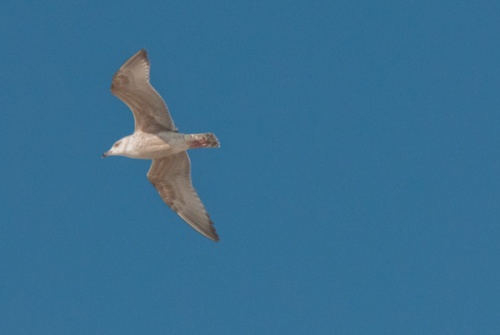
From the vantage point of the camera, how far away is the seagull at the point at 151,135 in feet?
65.6

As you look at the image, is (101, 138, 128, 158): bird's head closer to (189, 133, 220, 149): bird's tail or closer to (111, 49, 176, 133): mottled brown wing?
(111, 49, 176, 133): mottled brown wing

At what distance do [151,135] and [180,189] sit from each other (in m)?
1.50

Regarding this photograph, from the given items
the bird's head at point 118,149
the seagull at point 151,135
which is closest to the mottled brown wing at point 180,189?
the seagull at point 151,135

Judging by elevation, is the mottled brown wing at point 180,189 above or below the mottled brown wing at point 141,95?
below

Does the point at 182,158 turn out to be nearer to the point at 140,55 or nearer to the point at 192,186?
the point at 192,186

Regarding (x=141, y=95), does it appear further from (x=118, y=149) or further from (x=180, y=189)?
(x=180, y=189)

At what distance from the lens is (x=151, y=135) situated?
20.3 m

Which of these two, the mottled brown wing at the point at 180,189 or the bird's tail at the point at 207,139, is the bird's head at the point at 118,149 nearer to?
the mottled brown wing at the point at 180,189

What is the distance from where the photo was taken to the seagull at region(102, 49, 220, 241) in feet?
65.6

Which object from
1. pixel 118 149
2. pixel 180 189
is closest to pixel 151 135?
pixel 118 149

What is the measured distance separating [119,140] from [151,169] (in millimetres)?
925

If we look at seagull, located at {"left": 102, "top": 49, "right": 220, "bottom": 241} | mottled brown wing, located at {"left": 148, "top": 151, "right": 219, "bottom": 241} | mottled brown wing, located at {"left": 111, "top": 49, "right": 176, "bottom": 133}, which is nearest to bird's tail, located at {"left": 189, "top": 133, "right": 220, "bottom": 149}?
seagull, located at {"left": 102, "top": 49, "right": 220, "bottom": 241}

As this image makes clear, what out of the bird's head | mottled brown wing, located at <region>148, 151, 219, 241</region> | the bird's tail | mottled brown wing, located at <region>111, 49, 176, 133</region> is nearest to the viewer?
mottled brown wing, located at <region>111, 49, 176, 133</region>

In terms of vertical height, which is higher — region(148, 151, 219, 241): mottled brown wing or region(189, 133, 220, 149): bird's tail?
region(189, 133, 220, 149): bird's tail
